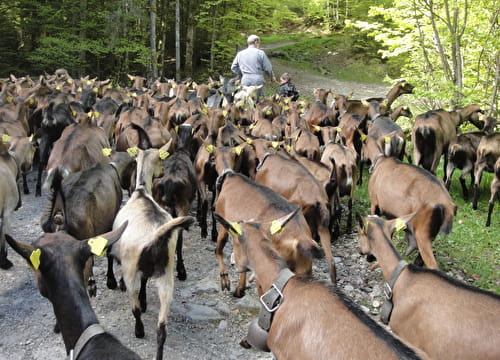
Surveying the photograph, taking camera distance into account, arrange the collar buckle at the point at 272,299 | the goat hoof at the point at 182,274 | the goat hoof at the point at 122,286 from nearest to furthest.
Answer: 1. the collar buckle at the point at 272,299
2. the goat hoof at the point at 122,286
3. the goat hoof at the point at 182,274

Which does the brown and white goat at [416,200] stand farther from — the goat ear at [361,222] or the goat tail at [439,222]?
the goat ear at [361,222]

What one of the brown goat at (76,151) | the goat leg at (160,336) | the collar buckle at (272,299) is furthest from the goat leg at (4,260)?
the collar buckle at (272,299)

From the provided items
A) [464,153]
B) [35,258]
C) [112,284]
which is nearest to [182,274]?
[112,284]

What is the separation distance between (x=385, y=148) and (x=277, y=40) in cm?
3672

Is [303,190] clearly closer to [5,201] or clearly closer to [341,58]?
[5,201]

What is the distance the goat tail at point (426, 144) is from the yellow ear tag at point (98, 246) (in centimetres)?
783

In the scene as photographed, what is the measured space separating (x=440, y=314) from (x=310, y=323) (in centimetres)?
135

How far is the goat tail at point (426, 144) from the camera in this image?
938 centimetres

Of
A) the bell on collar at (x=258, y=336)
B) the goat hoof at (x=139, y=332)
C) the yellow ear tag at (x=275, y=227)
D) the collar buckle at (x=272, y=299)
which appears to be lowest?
the goat hoof at (x=139, y=332)

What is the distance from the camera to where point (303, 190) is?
6414 millimetres

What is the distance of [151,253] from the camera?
450cm

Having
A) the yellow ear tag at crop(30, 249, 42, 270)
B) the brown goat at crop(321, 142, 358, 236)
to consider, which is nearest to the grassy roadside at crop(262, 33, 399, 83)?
the brown goat at crop(321, 142, 358, 236)

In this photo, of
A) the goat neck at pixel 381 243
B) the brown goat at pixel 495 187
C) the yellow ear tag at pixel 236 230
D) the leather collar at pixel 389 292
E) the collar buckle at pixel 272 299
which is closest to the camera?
the collar buckle at pixel 272 299

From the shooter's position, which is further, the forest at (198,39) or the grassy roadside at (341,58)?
the grassy roadside at (341,58)
